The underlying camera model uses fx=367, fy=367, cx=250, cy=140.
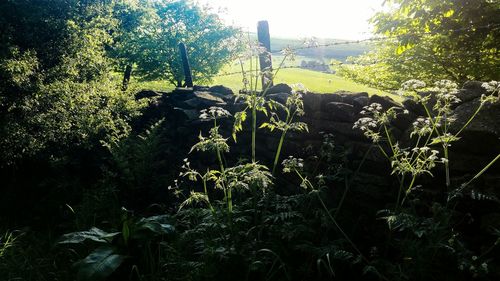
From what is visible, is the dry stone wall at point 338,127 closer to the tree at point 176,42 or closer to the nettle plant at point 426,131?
the nettle plant at point 426,131

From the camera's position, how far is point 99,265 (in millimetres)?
3639

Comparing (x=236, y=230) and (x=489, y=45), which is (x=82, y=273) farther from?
(x=489, y=45)

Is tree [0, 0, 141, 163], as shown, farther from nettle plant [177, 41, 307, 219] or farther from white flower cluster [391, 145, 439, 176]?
white flower cluster [391, 145, 439, 176]

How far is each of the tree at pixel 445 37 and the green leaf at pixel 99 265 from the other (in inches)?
174

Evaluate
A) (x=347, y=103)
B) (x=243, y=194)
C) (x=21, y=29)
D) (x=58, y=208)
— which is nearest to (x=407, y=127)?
(x=347, y=103)

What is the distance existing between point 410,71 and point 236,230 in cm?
555

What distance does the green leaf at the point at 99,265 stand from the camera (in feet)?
11.5

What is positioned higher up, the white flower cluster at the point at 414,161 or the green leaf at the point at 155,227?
the white flower cluster at the point at 414,161

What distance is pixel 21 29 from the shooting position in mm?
6895

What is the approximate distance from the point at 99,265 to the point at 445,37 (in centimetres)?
611

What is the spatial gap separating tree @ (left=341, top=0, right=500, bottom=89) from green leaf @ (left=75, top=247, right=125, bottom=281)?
14.5ft

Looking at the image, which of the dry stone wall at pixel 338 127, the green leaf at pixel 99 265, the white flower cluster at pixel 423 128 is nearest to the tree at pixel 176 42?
the dry stone wall at pixel 338 127

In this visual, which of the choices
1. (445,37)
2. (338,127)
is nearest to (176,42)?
(445,37)

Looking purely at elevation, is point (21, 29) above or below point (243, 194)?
above
